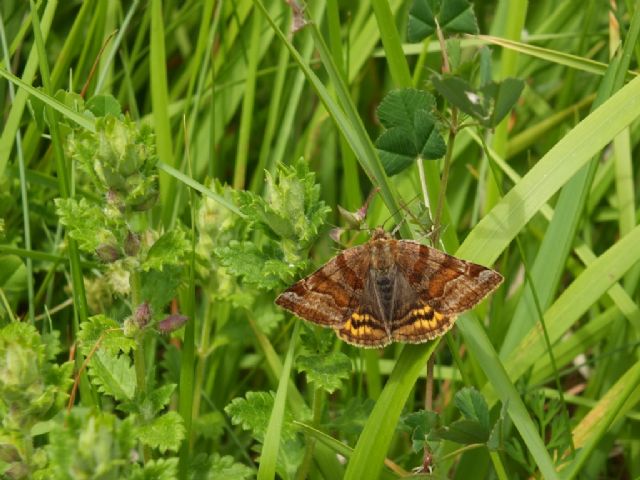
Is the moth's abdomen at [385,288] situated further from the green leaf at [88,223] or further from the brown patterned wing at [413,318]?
the green leaf at [88,223]

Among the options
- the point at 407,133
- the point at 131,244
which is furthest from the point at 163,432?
the point at 407,133

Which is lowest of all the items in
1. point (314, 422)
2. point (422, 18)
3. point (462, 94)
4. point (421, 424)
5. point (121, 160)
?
point (314, 422)

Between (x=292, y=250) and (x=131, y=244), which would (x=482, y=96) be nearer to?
(x=292, y=250)

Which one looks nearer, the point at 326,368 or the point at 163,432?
the point at 163,432

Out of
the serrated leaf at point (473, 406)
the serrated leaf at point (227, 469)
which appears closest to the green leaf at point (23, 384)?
the serrated leaf at point (227, 469)

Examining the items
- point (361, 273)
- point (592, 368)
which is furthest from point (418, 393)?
point (361, 273)

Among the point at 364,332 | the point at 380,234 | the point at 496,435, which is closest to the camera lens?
the point at 496,435

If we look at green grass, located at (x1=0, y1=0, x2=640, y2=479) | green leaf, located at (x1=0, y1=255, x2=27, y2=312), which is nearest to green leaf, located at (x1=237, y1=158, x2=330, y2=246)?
green grass, located at (x1=0, y1=0, x2=640, y2=479)
